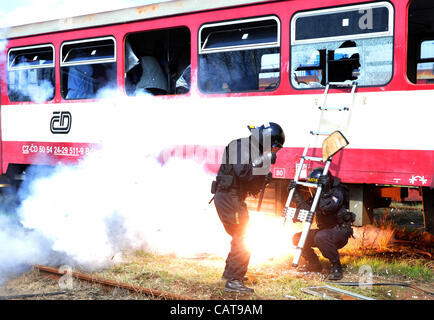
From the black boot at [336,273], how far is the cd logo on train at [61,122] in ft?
16.0

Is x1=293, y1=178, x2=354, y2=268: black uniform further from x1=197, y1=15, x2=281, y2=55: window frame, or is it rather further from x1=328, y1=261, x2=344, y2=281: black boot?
x1=197, y1=15, x2=281, y2=55: window frame

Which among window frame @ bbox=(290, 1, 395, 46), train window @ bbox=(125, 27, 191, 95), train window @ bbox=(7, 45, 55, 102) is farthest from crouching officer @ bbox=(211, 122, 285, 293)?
train window @ bbox=(7, 45, 55, 102)

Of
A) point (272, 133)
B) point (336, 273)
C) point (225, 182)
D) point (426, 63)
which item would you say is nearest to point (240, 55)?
point (272, 133)

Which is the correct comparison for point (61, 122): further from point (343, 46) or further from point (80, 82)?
point (343, 46)

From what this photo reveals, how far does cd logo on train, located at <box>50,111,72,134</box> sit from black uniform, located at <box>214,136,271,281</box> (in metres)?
3.94

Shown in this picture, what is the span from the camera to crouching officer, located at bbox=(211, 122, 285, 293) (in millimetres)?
5141

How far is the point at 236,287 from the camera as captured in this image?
513cm

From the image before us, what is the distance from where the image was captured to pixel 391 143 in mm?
5820

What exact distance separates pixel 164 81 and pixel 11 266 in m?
3.42

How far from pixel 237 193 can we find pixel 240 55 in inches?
90.5

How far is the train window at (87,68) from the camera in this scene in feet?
25.8

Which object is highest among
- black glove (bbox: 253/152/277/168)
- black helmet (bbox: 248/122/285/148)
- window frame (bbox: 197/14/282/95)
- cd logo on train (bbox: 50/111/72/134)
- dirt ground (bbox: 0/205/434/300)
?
window frame (bbox: 197/14/282/95)

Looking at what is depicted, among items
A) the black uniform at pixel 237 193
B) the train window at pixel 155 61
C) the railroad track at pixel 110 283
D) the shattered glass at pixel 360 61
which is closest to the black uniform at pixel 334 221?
the black uniform at pixel 237 193

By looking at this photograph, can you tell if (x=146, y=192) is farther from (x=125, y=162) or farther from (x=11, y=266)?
(x=11, y=266)
